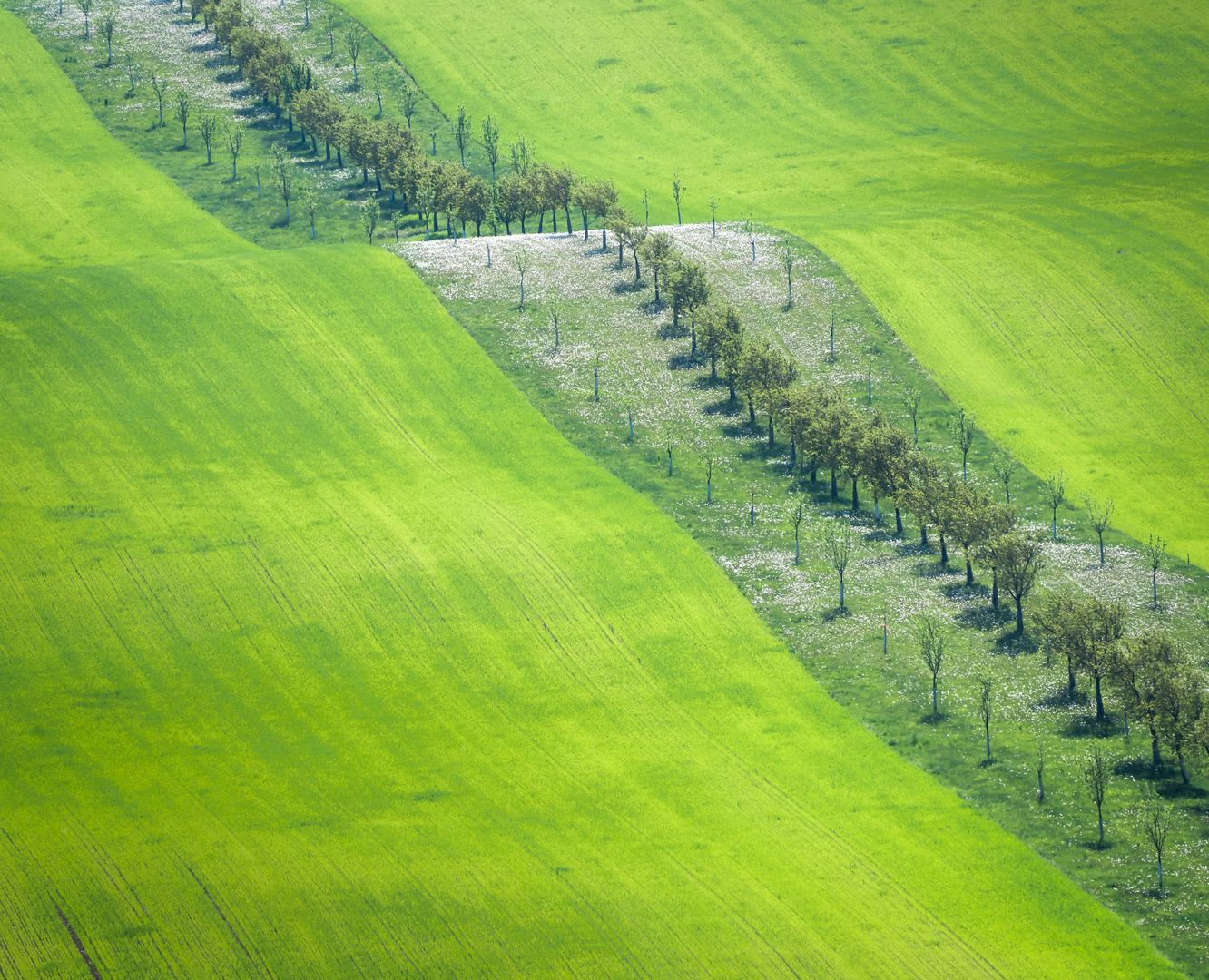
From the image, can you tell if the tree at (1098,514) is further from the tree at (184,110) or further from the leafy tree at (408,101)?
the tree at (184,110)

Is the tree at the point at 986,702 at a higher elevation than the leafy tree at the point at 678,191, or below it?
below

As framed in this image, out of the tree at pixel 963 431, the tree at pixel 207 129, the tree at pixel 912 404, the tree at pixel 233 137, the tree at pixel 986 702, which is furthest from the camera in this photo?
the tree at pixel 207 129

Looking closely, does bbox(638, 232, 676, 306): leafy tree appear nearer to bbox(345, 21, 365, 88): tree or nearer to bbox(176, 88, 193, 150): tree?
bbox(345, 21, 365, 88): tree

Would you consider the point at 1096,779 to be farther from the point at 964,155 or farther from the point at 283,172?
the point at 283,172

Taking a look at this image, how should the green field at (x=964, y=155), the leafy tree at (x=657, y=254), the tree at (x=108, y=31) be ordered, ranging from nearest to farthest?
1. the green field at (x=964, y=155)
2. the leafy tree at (x=657, y=254)
3. the tree at (x=108, y=31)

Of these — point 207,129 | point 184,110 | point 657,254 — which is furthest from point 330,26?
point 657,254

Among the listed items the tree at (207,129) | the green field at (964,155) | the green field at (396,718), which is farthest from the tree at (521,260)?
the tree at (207,129)

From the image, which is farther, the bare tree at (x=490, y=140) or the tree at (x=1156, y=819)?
the bare tree at (x=490, y=140)
